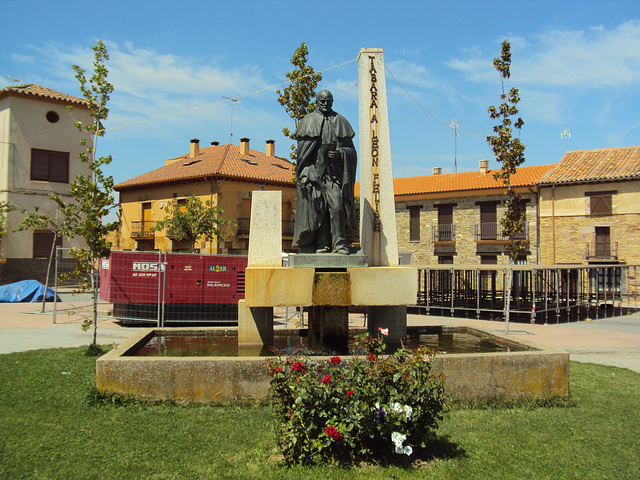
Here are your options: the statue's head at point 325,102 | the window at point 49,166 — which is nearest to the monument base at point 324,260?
the statue's head at point 325,102

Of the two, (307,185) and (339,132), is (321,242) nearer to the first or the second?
(307,185)

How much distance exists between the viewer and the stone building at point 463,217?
31.0 metres

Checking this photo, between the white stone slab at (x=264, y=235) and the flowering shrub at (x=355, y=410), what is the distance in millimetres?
2570

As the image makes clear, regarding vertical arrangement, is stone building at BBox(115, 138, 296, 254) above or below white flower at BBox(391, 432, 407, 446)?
above

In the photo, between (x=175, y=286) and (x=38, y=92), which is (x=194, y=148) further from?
(x=175, y=286)

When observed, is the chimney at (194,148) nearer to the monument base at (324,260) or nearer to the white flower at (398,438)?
the monument base at (324,260)

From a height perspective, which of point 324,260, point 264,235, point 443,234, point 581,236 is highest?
point 443,234

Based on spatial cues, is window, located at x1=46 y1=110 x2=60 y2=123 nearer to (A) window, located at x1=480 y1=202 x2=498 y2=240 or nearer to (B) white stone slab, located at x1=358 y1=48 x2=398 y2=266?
(A) window, located at x1=480 y1=202 x2=498 y2=240

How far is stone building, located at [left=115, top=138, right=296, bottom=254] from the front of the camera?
33469 millimetres

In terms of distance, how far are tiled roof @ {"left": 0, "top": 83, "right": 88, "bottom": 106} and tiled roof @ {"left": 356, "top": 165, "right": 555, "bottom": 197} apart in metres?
20.5

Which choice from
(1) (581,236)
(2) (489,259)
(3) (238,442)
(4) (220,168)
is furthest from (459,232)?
(3) (238,442)

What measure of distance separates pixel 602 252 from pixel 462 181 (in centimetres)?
991

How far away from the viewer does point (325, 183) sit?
6016 mm

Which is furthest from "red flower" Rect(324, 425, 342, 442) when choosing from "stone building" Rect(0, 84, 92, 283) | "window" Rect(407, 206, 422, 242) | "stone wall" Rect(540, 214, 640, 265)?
"window" Rect(407, 206, 422, 242)
